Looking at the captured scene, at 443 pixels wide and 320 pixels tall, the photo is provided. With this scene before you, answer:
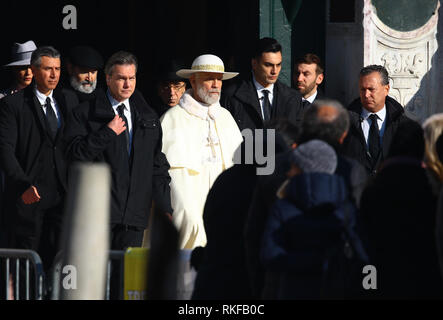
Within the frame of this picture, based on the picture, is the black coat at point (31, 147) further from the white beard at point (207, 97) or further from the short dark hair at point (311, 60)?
the short dark hair at point (311, 60)

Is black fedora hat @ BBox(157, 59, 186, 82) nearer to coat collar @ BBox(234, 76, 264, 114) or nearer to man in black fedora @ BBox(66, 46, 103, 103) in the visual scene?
coat collar @ BBox(234, 76, 264, 114)

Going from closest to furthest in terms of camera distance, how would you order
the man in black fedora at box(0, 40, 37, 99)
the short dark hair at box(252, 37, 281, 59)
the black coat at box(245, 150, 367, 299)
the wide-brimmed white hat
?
the black coat at box(245, 150, 367, 299)
the wide-brimmed white hat
the short dark hair at box(252, 37, 281, 59)
the man in black fedora at box(0, 40, 37, 99)

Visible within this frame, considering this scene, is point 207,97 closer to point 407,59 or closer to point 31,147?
point 31,147

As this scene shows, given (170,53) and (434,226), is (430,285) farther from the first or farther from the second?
(170,53)

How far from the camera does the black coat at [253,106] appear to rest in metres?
9.80

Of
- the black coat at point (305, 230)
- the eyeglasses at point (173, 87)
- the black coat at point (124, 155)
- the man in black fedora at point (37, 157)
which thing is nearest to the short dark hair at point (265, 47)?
the eyeglasses at point (173, 87)

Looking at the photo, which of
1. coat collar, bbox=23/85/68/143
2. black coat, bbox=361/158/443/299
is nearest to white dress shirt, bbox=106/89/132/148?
coat collar, bbox=23/85/68/143

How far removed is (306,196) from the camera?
19.6ft

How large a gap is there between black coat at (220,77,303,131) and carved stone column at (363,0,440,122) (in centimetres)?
170

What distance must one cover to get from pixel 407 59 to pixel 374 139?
6.86ft

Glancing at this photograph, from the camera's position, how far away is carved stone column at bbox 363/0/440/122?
1136 cm

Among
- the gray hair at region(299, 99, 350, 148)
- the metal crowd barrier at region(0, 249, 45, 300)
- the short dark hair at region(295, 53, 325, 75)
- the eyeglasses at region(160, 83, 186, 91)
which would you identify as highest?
the short dark hair at region(295, 53, 325, 75)

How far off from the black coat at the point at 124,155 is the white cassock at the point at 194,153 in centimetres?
24

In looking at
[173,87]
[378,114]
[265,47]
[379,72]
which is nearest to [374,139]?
[378,114]
